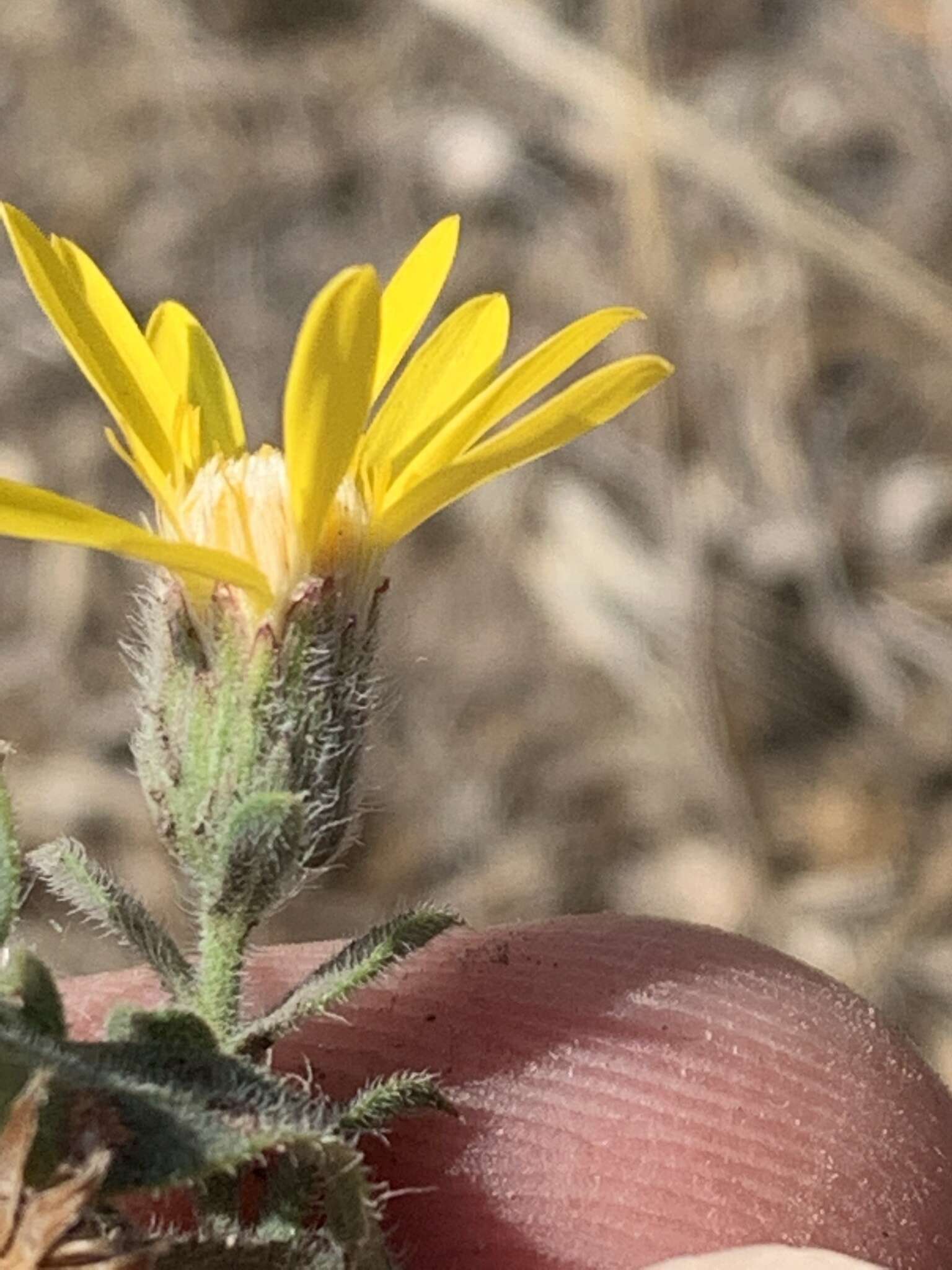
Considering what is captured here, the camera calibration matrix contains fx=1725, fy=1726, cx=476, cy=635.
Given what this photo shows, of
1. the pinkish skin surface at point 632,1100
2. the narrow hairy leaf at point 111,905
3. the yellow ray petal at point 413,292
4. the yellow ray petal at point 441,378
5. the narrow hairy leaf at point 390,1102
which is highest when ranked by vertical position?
the yellow ray petal at point 413,292

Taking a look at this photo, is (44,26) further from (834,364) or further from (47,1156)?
(47,1156)

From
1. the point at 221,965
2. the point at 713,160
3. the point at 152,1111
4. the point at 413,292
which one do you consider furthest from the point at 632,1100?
the point at 713,160

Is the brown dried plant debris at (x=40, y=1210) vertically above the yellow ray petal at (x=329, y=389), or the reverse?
the yellow ray petal at (x=329, y=389)

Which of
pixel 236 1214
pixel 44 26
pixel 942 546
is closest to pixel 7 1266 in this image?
pixel 236 1214

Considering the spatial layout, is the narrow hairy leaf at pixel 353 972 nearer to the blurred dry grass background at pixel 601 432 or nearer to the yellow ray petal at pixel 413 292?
the yellow ray petal at pixel 413 292

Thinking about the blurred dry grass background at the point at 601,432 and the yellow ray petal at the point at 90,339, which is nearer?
the yellow ray petal at the point at 90,339

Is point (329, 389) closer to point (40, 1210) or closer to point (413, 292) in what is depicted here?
point (413, 292)

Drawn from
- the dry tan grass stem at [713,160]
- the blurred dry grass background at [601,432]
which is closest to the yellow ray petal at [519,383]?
the blurred dry grass background at [601,432]
